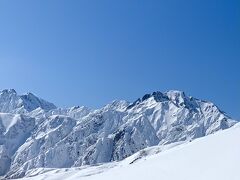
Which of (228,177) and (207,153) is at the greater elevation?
(207,153)

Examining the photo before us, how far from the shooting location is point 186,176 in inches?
920

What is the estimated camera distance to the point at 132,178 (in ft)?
90.8

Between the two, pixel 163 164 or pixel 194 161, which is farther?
pixel 163 164

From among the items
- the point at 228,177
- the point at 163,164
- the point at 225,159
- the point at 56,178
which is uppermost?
the point at 56,178

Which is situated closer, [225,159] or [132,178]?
[225,159]

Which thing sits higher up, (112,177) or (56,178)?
(56,178)

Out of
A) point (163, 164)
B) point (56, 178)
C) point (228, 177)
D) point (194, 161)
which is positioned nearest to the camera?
point (228, 177)

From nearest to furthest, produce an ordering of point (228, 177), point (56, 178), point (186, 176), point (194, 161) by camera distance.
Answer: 1. point (228, 177)
2. point (186, 176)
3. point (194, 161)
4. point (56, 178)

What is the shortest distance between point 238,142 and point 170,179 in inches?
266

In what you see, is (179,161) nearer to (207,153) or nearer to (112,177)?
(207,153)

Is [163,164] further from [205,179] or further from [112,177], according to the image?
[205,179]

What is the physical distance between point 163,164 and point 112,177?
11.4ft

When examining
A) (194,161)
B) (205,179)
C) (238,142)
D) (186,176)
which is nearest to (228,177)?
(205,179)

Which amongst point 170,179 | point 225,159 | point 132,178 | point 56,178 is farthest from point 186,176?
point 56,178
